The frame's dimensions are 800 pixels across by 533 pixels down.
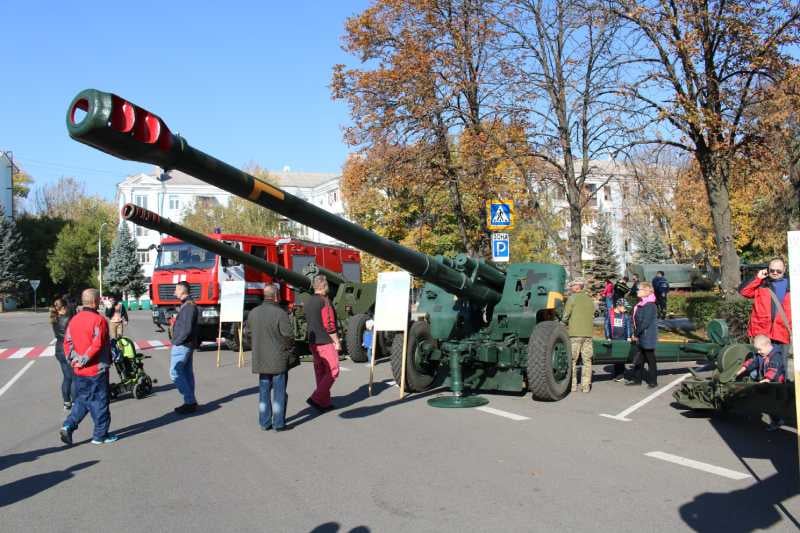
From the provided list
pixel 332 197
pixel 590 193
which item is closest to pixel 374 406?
pixel 590 193

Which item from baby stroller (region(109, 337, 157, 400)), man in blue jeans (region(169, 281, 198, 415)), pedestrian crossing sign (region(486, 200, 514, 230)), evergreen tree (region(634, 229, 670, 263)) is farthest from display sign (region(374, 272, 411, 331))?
evergreen tree (region(634, 229, 670, 263))

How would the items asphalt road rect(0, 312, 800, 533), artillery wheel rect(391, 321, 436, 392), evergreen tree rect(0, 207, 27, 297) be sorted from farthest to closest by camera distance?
evergreen tree rect(0, 207, 27, 297)
artillery wheel rect(391, 321, 436, 392)
asphalt road rect(0, 312, 800, 533)

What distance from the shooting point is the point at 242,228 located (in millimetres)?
53000

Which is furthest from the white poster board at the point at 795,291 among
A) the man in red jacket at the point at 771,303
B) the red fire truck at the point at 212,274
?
the red fire truck at the point at 212,274

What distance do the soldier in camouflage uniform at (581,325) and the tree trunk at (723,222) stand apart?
24.1ft

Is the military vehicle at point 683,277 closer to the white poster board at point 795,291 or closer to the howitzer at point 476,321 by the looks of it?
the howitzer at point 476,321

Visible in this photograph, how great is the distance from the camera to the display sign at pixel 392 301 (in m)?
10.8

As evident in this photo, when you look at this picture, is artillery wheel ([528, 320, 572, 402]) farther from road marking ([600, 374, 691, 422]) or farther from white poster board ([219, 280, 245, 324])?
white poster board ([219, 280, 245, 324])

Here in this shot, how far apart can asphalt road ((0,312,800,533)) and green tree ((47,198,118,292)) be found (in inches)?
2324

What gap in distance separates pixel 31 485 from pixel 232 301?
10452 millimetres

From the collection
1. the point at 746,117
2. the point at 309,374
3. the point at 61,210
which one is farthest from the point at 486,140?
the point at 61,210

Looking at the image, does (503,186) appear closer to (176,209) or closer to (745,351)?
(745,351)

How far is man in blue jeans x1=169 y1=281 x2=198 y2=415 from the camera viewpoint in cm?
959

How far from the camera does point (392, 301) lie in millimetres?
11078
